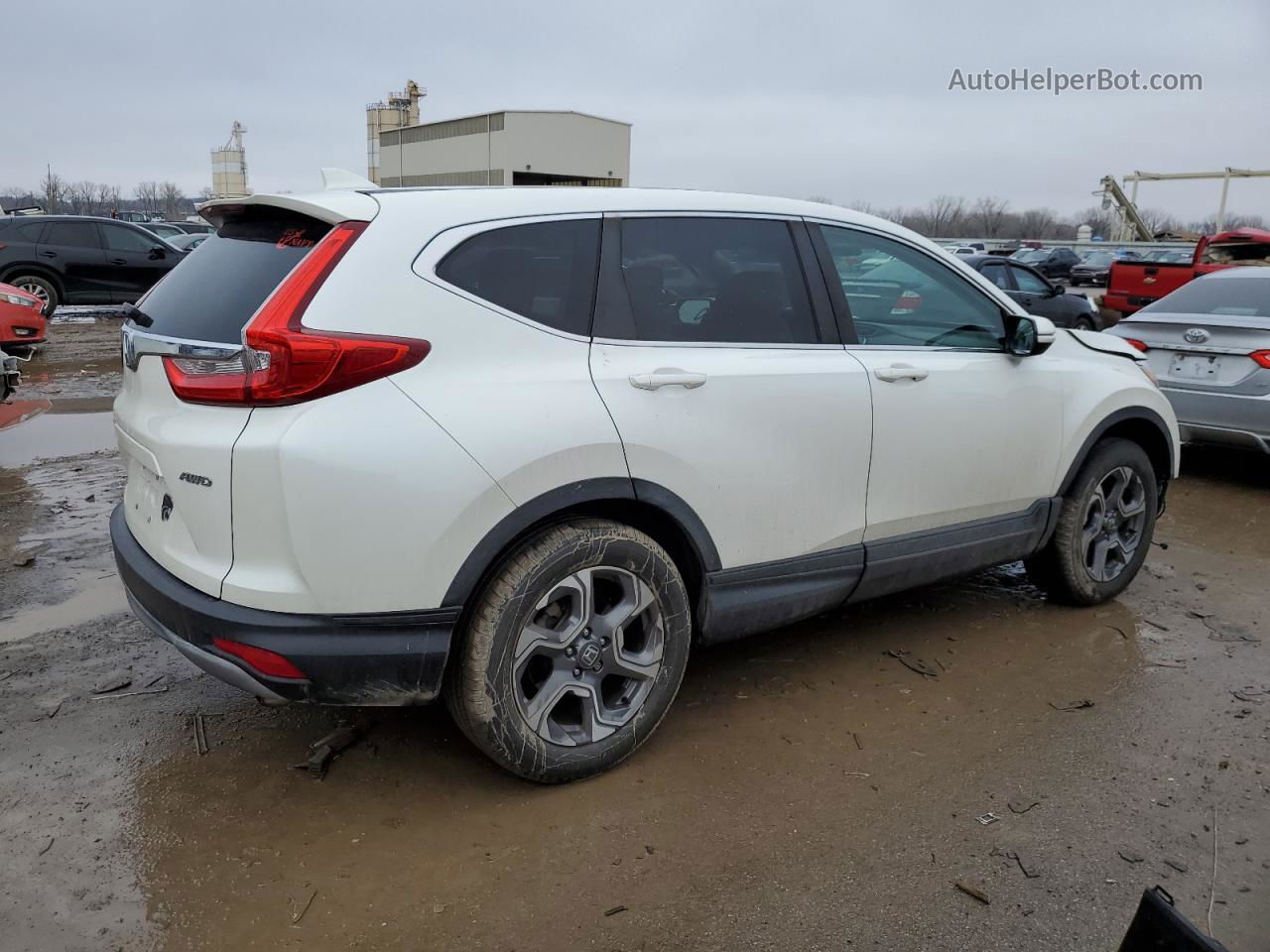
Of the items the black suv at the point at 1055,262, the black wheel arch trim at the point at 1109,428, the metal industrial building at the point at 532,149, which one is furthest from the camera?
the metal industrial building at the point at 532,149

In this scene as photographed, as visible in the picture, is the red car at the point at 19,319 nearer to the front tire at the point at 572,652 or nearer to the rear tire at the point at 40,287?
the rear tire at the point at 40,287

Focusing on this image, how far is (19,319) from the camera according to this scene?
10.1 meters

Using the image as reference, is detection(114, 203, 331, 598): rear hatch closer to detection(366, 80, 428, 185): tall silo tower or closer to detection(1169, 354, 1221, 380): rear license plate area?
detection(1169, 354, 1221, 380): rear license plate area

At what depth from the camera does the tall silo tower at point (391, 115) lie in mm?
71688

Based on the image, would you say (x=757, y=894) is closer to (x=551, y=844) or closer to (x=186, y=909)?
(x=551, y=844)

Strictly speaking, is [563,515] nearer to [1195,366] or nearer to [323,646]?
[323,646]

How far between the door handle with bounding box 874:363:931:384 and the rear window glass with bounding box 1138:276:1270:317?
183 inches

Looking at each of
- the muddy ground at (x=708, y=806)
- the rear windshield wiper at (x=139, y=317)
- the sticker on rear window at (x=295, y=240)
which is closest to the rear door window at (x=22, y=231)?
the muddy ground at (x=708, y=806)

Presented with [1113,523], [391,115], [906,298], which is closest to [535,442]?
[906,298]

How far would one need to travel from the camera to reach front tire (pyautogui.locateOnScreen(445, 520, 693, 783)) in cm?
279

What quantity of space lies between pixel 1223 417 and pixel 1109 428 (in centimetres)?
291

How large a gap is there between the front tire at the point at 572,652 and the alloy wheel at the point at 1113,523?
2416 millimetres

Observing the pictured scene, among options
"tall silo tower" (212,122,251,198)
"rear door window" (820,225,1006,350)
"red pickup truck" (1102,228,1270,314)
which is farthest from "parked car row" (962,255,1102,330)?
"tall silo tower" (212,122,251,198)

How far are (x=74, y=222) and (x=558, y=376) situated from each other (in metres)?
16.2
